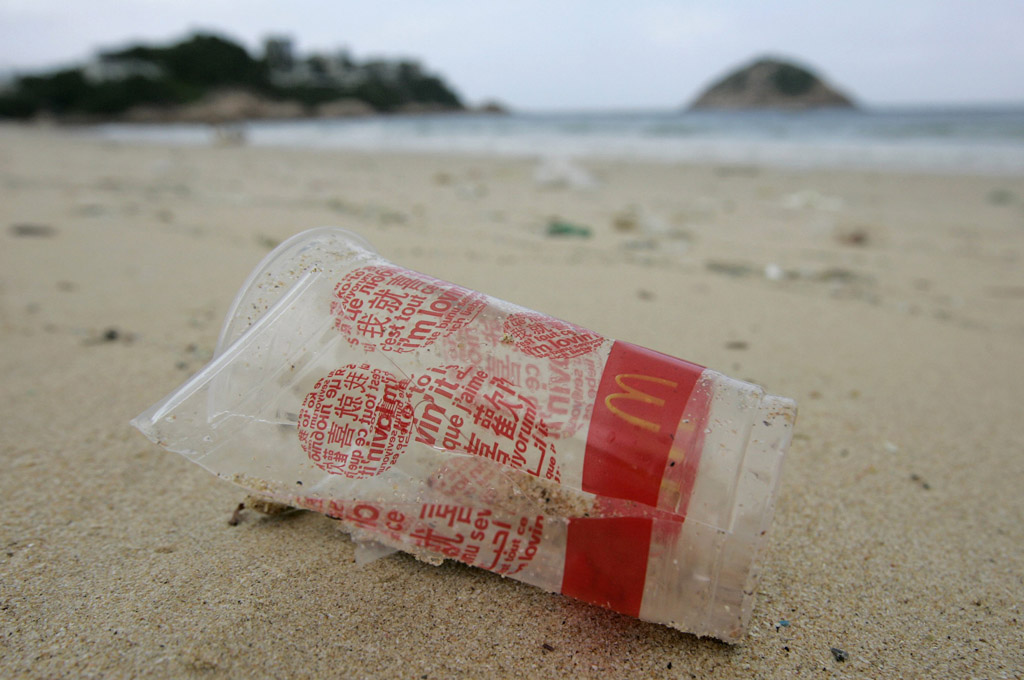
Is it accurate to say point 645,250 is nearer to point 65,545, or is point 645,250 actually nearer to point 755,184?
point 65,545

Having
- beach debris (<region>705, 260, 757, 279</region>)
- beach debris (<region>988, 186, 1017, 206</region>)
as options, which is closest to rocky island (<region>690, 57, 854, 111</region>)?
beach debris (<region>988, 186, 1017, 206</region>)

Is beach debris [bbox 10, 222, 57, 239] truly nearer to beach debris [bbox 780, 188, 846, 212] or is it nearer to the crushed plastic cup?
the crushed plastic cup

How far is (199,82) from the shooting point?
38.6 metres

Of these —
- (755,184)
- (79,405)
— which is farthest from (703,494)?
(755,184)

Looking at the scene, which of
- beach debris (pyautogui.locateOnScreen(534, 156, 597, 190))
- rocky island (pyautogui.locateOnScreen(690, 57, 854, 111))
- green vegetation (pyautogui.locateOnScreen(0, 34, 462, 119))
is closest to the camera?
beach debris (pyautogui.locateOnScreen(534, 156, 597, 190))

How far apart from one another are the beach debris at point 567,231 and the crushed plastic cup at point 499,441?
2813mm

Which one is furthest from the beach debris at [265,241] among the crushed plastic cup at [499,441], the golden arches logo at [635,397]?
the golden arches logo at [635,397]

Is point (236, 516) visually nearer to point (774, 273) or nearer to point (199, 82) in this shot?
point (774, 273)

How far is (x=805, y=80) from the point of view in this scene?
3528cm

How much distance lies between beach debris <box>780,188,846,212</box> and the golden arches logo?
5.14m

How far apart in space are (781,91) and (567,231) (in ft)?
124

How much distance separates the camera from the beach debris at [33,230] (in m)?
3.00

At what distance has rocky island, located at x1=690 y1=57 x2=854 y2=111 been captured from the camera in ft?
116

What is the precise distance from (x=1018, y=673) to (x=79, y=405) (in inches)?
72.5
